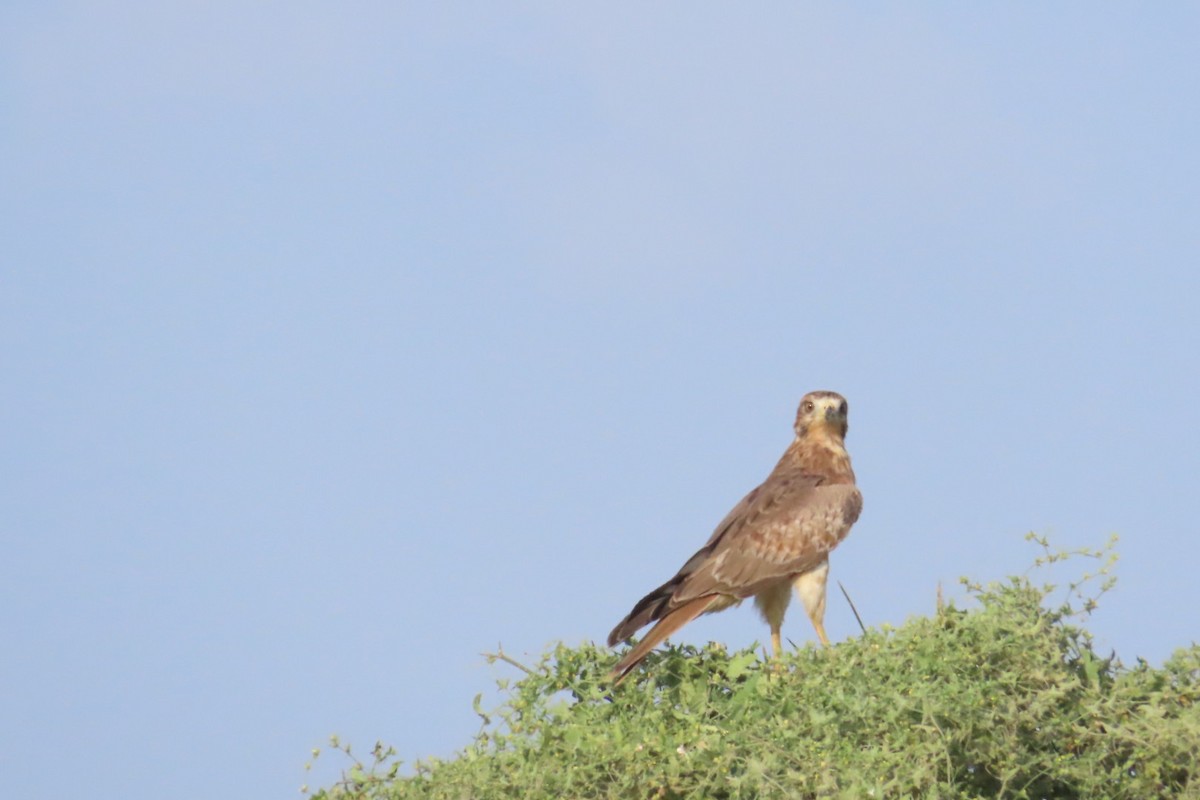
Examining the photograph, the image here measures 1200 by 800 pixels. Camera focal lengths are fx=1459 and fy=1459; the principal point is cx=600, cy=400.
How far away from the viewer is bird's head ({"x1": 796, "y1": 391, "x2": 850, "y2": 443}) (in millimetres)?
10617

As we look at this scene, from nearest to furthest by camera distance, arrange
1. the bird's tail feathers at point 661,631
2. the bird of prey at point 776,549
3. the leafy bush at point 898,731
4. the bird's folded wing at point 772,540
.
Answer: the leafy bush at point 898,731
the bird's tail feathers at point 661,631
the bird of prey at point 776,549
the bird's folded wing at point 772,540

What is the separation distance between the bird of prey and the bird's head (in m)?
0.02

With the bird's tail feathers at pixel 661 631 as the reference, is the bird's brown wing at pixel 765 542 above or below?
above

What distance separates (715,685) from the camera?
682 centimetres

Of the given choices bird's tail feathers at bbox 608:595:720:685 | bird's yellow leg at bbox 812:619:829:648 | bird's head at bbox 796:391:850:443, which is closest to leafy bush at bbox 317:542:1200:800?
bird's tail feathers at bbox 608:595:720:685

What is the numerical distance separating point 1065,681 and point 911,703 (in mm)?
657

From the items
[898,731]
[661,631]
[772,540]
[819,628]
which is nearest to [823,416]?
[772,540]

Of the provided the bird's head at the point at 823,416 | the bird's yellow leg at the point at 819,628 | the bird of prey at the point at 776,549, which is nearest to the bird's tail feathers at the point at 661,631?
the bird of prey at the point at 776,549

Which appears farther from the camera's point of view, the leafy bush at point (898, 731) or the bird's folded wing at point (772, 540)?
the bird's folded wing at point (772, 540)

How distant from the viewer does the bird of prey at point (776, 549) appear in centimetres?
907

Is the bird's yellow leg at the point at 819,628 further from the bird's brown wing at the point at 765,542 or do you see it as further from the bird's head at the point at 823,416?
the bird's head at the point at 823,416

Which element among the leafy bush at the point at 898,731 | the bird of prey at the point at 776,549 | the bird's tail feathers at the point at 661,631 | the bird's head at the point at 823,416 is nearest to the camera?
the leafy bush at the point at 898,731

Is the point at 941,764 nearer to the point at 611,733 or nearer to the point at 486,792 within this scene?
the point at 611,733

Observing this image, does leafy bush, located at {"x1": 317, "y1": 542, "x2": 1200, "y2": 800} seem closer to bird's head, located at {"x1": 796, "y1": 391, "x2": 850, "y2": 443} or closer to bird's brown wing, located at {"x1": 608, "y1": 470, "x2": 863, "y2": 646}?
bird's brown wing, located at {"x1": 608, "y1": 470, "x2": 863, "y2": 646}
